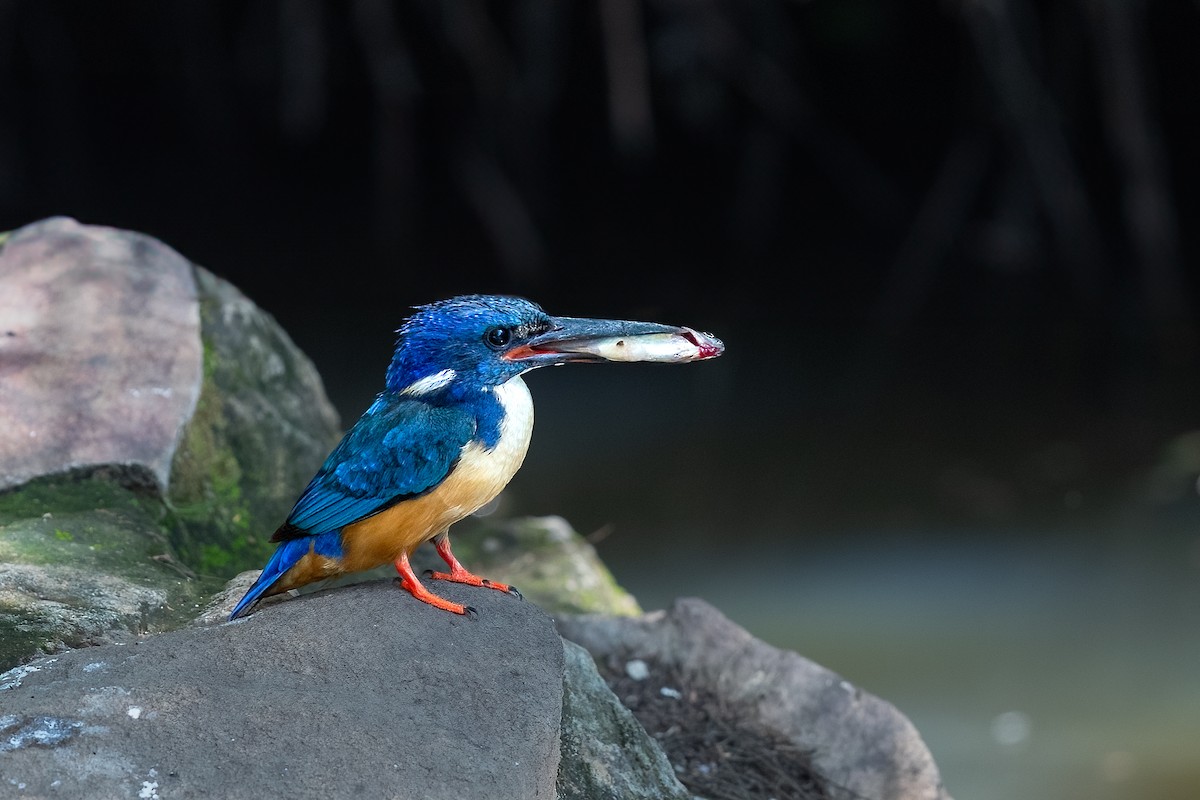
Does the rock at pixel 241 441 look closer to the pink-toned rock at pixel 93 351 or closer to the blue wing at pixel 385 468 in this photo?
the pink-toned rock at pixel 93 351

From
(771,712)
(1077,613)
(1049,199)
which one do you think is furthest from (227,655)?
(1049,199)

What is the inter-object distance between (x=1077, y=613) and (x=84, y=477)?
332cm

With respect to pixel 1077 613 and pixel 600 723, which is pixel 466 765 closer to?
pixel 600 723

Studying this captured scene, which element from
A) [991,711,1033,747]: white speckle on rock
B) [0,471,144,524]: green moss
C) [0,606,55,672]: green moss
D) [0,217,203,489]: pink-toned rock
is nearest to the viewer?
[0,606,55,672]: green moss

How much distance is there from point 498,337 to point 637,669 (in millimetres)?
1008

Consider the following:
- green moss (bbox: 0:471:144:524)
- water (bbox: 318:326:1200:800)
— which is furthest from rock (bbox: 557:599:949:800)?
water (bbox: 318:326:1200:800)

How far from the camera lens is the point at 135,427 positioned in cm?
312

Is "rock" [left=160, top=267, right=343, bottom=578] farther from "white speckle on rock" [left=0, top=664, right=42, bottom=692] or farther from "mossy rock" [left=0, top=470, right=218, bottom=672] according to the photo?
"white speckle on rock" [left=0, top=664, right=42, bottom=692]

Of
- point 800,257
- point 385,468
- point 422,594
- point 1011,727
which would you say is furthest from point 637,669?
point 800,257

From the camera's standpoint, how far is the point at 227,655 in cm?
232

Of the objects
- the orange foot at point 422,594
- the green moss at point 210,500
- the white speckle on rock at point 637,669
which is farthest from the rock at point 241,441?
the white speckle on rock at point 637,669

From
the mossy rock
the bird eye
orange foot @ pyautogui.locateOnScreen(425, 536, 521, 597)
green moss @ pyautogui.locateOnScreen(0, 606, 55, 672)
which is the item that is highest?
the bird eye

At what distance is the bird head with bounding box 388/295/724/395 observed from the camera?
2625 mm

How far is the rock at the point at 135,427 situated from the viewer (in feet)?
9.03
